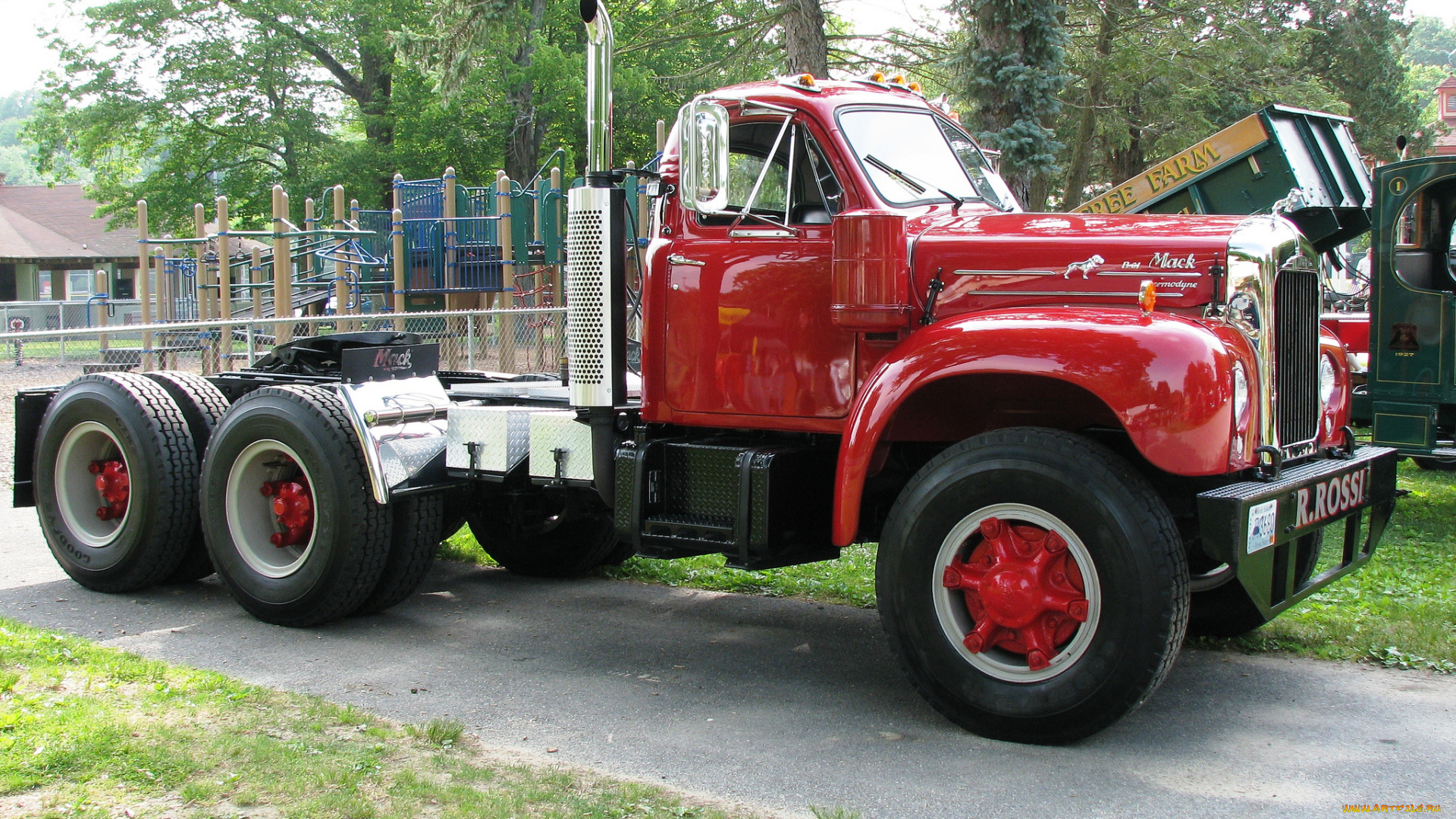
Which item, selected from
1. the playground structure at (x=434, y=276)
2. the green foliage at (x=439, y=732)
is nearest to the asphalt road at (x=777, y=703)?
the green foliage at (x=439, y=732)

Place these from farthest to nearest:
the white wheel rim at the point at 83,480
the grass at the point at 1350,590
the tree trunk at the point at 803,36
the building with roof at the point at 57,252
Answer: the building with roof at the point at 57,252
the tree trunk at the point at 803,36
the white wheel rim at the point at 83,480
the grass at the point at 1350,590

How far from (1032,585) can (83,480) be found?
5.41 metres

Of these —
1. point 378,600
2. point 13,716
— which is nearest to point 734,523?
point 378,600

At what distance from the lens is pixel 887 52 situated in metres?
20.8

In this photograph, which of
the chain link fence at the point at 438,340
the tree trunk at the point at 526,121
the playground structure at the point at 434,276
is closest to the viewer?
the chain link fence at the point at 438,340

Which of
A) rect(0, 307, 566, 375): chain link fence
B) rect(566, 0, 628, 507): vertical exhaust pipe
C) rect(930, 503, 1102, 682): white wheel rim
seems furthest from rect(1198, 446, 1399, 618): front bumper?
rect(0, 307, 566, 375): chain link fence

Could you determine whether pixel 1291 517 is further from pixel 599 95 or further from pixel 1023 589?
pixel 599 95

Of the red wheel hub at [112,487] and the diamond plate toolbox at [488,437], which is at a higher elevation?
the diamond plate toolbox at [488,437]

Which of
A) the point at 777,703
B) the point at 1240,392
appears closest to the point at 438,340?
the point at 777,703

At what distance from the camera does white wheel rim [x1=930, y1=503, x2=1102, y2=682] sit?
4195 mm

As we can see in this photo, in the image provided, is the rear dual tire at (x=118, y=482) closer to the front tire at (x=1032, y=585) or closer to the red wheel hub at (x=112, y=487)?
the red wheel hub at (x=112, y=487)

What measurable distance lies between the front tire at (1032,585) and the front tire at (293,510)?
8.67 feet

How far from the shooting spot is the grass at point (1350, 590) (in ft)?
18.0

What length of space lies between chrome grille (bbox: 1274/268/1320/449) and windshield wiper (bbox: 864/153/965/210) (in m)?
1.35
